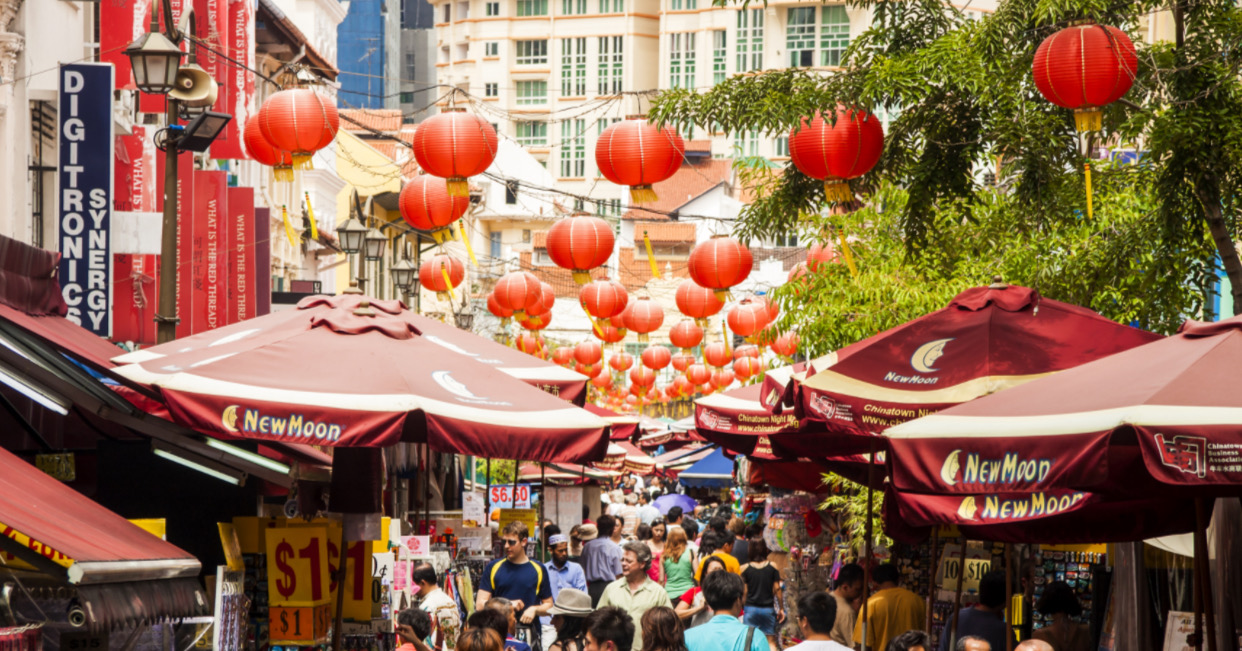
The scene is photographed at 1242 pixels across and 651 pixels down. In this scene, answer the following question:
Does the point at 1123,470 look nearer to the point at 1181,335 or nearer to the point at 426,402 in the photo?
the point at 1181,335

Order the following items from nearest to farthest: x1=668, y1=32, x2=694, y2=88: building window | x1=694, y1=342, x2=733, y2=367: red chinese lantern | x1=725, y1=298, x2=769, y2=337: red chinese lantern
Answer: x1=725, y1=298, x2=769, y2=337: red chinese lantern < x1=694, y1=342, x2=733, y2=367: red chinese lantern < x1=668, y1=32, x2=694, y2=88: building window

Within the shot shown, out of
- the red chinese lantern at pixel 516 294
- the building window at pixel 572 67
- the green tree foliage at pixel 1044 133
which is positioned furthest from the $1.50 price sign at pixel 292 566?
the building window at pixel 572 67

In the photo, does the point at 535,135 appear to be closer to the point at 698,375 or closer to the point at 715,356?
the point at 698,375

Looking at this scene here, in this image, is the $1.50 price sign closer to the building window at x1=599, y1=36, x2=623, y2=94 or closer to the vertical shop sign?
the vertical shop sign

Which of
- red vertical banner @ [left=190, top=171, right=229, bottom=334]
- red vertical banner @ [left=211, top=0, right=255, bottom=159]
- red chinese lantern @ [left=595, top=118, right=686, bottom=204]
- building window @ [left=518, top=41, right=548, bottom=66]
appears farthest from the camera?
building window @ [left=518, top=41, right=548, bottom=66]

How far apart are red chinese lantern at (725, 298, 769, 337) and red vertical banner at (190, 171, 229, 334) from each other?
34.0 feet

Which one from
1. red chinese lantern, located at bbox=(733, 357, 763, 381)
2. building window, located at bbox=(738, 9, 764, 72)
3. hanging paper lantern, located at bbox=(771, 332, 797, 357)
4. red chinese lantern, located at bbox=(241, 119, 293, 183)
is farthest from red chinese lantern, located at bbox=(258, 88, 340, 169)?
building window, located at bbox=(738, 9, 764, 72)

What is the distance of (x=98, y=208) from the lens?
Result: 1358cm

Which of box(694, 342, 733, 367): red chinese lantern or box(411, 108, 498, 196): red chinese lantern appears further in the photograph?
box(694, 342, 733, 367): red chinese lantern

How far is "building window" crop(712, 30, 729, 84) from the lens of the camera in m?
99.0

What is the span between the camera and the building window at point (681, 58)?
100938mm

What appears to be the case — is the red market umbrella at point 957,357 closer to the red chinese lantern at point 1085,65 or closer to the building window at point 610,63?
the red chinese lantern at point 1085,65

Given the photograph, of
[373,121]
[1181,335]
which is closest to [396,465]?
[1181,335]

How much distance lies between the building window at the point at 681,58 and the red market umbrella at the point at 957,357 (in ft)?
303
